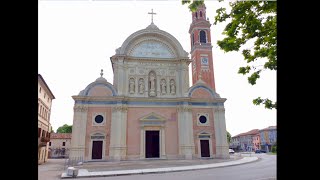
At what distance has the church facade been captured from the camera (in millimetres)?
25359

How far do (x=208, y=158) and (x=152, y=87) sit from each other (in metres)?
10.4

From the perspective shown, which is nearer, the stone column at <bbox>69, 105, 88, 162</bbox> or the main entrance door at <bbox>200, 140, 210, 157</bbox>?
the stone column at <bbox>69, 105, 88, 162</bbox>

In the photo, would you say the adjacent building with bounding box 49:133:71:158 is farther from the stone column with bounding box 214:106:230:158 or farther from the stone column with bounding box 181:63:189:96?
the stone column with bounding box 214:106:230:158

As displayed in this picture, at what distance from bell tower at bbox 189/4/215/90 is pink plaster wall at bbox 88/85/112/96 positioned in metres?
13.1

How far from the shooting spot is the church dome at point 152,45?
28719 millimetres

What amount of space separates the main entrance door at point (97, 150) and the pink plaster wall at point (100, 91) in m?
5.38

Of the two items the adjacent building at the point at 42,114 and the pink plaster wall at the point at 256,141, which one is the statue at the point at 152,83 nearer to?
the adjacent building at the point at 42,114

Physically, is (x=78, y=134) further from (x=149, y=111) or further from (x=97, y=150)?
(x=149, y=111)

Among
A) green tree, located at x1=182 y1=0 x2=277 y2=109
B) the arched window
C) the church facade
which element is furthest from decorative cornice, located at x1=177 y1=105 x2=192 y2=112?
green tree, located at x1=182 y1=0 x2=277 y2=109
